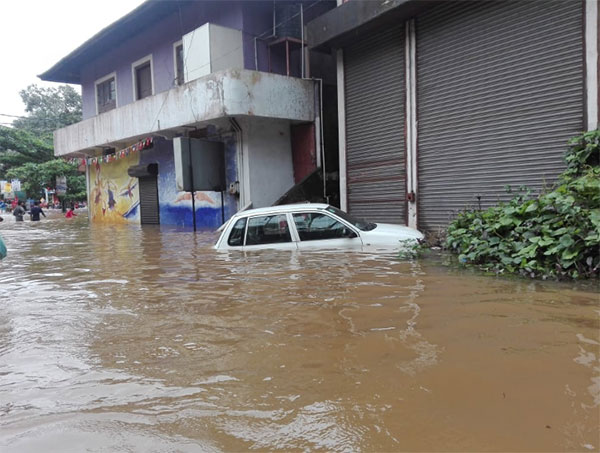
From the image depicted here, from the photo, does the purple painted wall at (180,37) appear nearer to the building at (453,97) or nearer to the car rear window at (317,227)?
the building at (453,97)

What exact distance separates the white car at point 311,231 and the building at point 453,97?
113 inches

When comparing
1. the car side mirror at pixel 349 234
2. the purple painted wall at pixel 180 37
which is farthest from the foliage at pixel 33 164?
the car side mirror at pixel 349 234

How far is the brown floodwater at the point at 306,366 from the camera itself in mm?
2119

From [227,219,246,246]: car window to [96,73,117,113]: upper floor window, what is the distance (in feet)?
47.6

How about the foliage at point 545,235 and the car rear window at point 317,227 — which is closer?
the foliage at point 545,235

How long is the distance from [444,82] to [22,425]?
9457 mm

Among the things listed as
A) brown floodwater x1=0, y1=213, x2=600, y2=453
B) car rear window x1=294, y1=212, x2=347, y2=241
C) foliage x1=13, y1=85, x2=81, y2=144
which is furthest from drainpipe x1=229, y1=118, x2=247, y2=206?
foliage x1=13, y1=85, x2=81, y2=144

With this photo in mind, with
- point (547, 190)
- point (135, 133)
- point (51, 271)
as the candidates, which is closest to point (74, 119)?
point (135, 133)

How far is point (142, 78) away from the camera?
17.8 meters

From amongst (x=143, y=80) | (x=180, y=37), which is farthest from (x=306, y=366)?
(x=143, y=80)

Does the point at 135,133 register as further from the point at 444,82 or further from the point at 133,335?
the point at 133,335

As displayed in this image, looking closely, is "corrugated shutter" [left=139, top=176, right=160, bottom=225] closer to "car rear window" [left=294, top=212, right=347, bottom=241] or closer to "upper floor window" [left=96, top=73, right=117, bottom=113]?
"upper floor window" [left=96, top=73, right=117, bottom=113]

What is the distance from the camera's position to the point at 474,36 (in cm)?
910

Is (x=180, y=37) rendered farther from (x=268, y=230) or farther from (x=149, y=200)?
(x=268, y=230)
